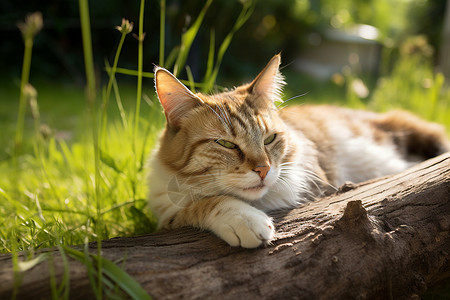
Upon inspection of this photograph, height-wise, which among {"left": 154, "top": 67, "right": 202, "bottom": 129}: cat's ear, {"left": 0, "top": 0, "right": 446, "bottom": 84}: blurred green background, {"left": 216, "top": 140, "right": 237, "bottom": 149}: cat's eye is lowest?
{"left": 216, "top": 140, "right": 237, "bottom": 149}: cat's eye

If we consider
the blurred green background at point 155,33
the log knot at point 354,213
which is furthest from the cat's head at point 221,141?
the blurred green background at point 155,33

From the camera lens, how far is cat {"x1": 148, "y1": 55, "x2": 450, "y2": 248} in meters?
1.24

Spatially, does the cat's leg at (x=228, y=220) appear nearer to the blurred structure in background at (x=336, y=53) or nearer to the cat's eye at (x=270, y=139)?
the cat's eye at (x=270, y=139)

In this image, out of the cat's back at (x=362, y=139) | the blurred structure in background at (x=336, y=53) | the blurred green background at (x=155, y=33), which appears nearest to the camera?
the cat's back at (x=362, y=139)

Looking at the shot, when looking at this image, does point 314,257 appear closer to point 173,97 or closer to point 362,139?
point 173,97

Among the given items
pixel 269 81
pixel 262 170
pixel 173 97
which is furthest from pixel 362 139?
pixel 173 97

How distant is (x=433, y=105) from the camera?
298 cm

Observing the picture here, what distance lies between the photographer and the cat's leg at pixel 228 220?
109 centimetres

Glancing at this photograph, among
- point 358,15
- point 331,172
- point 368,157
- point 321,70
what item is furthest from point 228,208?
point 358,15

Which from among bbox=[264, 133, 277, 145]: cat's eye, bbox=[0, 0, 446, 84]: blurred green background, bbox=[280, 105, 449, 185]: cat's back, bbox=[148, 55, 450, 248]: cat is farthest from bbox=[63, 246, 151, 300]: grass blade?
bbox=[0, 0, 446, 84]: blurred green background

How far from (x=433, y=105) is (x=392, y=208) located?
2144 millimetres

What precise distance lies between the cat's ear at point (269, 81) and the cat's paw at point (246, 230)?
695 millimetres

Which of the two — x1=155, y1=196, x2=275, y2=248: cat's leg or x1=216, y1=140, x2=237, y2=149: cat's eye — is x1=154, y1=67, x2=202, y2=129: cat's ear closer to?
x1=216, y1=140, x2=237, y2=149: cat's eye

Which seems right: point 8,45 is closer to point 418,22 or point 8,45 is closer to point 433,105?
point 433,105
